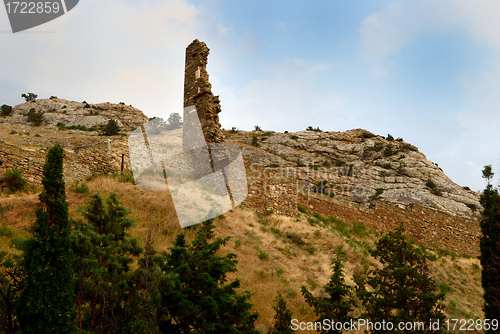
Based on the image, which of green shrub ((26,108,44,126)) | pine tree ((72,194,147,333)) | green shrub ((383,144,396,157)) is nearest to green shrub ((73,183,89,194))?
pine tree ((72,194,147,333))

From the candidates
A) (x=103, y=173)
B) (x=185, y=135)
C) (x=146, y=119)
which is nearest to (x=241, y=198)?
(x=185, y=135)

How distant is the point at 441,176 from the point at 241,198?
31325mm

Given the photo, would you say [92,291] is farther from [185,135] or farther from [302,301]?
[185,135]

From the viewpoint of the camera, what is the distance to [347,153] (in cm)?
4206

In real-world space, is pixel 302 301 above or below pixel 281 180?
below

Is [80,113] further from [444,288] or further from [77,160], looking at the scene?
[444,288]

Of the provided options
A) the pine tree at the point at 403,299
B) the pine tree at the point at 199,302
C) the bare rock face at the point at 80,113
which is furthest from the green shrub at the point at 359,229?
the bare rock face at the point at 80,113

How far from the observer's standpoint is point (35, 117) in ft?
116

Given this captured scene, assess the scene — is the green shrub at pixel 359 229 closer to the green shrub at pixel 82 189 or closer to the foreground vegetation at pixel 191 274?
the foreground vegetation at pixel 191 274

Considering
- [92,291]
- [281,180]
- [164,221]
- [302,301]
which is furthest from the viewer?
[281,180]

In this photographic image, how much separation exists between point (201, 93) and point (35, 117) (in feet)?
96.1

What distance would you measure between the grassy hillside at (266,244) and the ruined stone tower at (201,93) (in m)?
4.33

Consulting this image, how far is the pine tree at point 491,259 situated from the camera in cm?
710

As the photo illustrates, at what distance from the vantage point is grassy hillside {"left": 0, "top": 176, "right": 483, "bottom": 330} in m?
8.41
